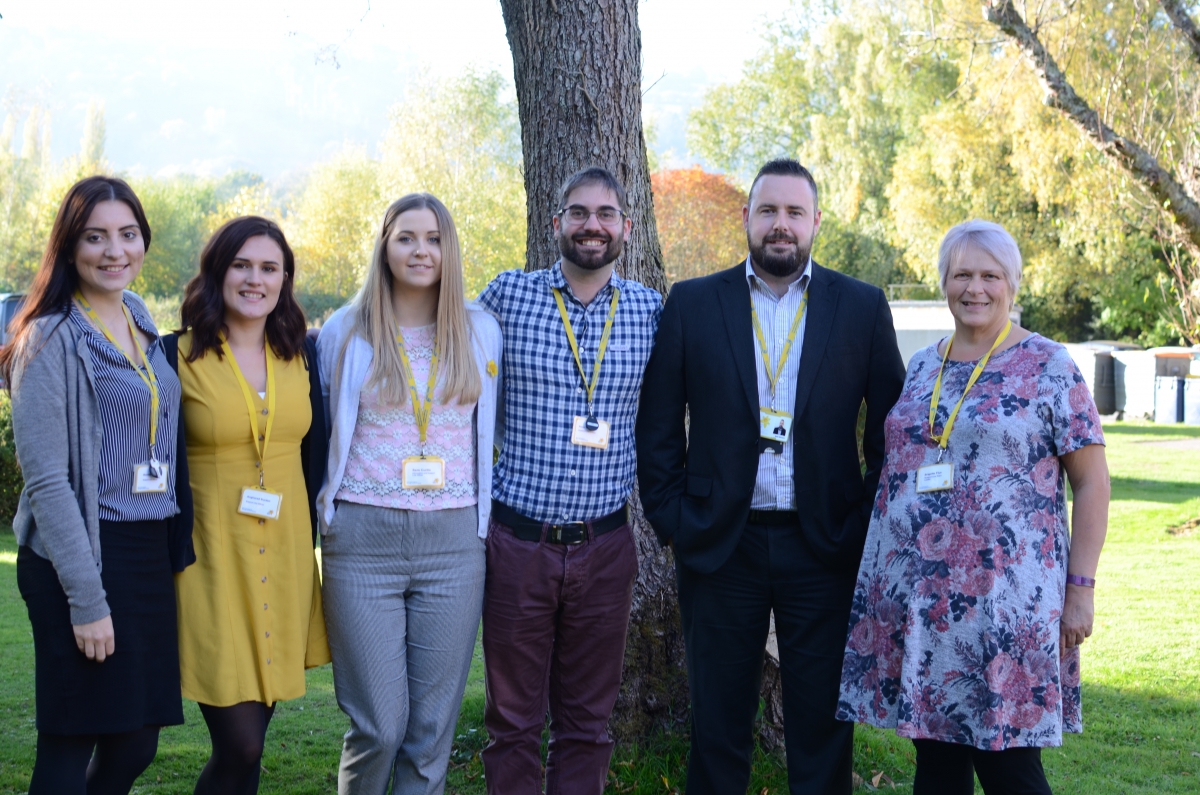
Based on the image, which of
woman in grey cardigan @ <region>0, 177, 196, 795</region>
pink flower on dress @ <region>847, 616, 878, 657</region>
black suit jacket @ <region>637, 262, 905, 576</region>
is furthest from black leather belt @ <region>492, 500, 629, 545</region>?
woman in grey cardigan @ <region>0, 177, 196, 795</region>

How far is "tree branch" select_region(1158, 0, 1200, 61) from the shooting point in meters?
9.34

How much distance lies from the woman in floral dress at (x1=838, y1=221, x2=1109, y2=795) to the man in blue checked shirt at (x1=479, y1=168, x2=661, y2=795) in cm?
88

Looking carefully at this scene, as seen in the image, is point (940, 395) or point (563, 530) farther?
point (563, 530)

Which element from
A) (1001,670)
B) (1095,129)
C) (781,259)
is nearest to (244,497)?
(781,259)

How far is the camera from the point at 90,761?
2.98 metres

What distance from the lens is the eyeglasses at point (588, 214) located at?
3432 millimetres

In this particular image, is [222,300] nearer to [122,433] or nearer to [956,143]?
[122,433]

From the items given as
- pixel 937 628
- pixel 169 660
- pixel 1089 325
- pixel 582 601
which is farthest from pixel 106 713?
pixel 1089 325

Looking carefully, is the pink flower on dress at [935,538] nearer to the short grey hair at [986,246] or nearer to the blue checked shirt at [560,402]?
the short grey hair at [986,246]

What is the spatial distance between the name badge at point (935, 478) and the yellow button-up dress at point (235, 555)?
190 centimetres

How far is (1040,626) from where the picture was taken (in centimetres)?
292

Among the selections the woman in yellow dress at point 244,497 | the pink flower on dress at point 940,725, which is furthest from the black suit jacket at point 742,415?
the woman in yellow dress at point 244,497

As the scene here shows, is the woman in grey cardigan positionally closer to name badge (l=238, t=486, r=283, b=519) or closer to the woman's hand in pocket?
the woman's hand in pocket

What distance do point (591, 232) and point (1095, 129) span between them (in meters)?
7.55
